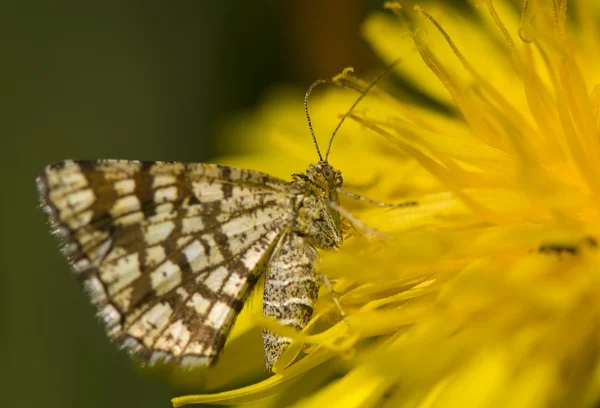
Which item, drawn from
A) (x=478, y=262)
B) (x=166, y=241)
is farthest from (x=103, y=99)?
(x=478, y=262)

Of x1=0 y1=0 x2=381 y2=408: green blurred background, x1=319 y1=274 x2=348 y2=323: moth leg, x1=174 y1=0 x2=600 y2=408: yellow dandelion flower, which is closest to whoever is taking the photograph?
x1=174 y1=0 x2=600 y2=408: yellow dandelion flower

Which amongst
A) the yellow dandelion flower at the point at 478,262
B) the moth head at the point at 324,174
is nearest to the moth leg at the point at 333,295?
the yellow dandelion flower at the point at 478,262

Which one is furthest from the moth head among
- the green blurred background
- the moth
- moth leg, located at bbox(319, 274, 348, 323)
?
the green blurred background

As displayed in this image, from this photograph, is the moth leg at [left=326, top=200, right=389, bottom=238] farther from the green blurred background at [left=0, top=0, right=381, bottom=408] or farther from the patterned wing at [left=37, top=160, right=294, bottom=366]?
the green blurred background at [left=0, top=0, right=381, bottom=408]

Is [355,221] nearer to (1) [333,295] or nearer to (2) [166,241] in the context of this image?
(1) [333,295]

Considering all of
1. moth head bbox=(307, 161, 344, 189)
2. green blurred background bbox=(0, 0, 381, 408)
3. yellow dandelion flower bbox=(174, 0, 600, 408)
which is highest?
green blurred background bbox=(0, 0, 381, 408)

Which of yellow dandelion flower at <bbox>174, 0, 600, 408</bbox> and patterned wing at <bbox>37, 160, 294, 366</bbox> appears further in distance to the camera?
patterned wing at <bbox>37, 160, 294, 366</bbox>

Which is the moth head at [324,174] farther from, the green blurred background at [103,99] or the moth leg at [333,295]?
the green blurred background at [103,99]

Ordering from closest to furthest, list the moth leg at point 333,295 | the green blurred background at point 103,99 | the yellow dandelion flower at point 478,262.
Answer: the yellow dandelion flower at point 478,262 < the moth leg at point 333,295 < the green blurred background at point 103,99
